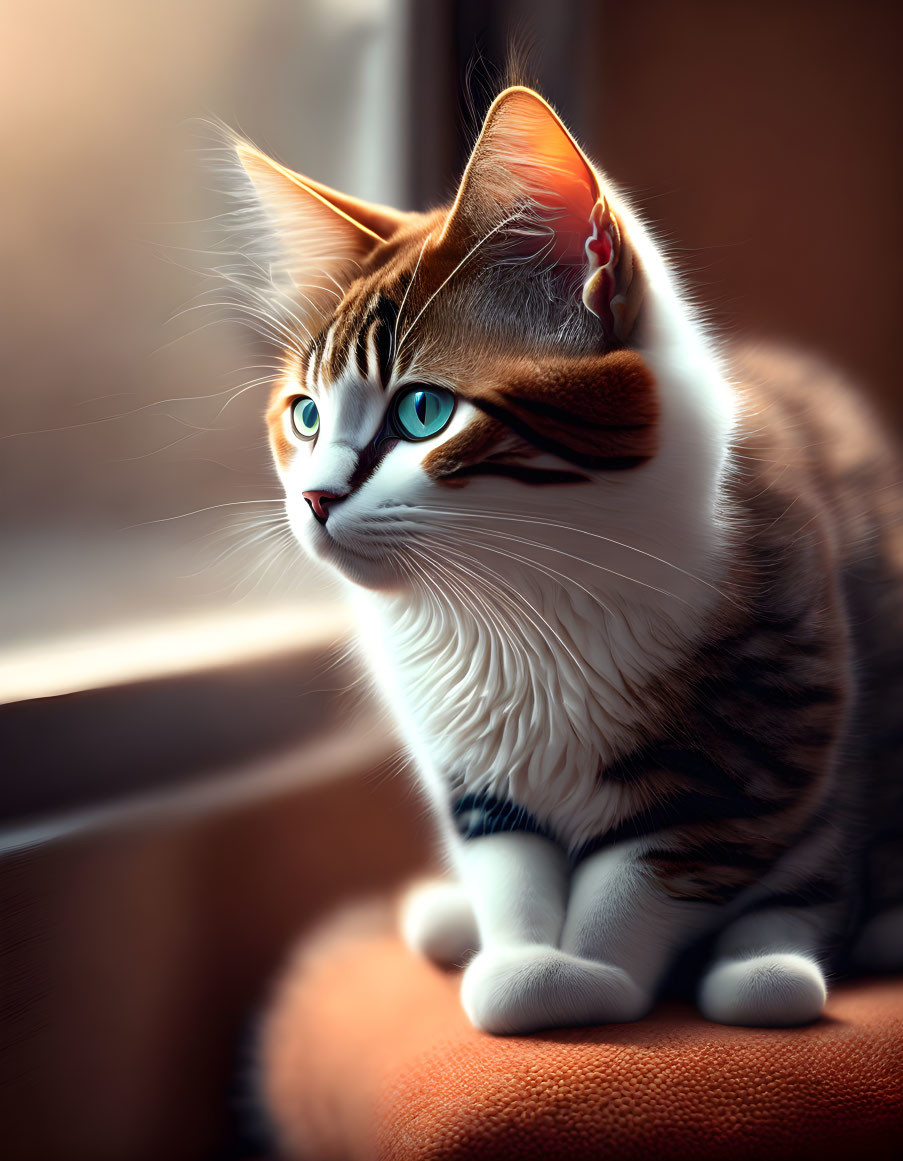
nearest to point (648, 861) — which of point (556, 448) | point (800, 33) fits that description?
point (556, 448)

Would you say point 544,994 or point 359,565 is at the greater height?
point 359,565

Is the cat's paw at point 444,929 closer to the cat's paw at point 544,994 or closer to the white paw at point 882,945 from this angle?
the cat's paw at point 544,994

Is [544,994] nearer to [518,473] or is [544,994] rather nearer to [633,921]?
[633,921]

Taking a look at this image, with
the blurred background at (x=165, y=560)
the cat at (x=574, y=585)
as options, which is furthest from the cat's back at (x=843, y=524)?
the blurred background at (x=165, y=560)

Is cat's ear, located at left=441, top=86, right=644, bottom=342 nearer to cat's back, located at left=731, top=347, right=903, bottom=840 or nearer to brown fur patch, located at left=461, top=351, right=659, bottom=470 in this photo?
brown fur patch, located at left=461, top=351, right=659, bottom=470

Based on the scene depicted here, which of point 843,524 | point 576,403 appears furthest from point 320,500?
point 843,524

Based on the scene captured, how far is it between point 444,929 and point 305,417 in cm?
39

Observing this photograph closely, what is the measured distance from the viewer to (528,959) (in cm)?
56

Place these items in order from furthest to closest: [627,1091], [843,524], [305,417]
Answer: [843,524] → [305,417] → [627,1091]

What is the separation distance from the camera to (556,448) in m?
0.53

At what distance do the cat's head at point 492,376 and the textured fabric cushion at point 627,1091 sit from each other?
0.28m

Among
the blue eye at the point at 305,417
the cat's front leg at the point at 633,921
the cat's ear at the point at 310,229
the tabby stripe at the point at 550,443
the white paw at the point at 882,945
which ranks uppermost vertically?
the cat's ear at the point at 310,229

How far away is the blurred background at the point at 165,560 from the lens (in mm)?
592

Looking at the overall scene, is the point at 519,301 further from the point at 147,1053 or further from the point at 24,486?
the point at 147,1053
